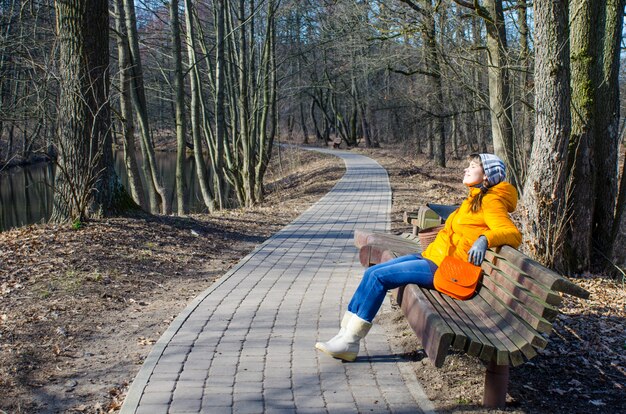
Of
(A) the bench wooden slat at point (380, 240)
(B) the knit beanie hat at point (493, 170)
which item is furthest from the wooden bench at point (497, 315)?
(A) the bench wooden slat at point (380, 240)

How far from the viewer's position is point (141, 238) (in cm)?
892

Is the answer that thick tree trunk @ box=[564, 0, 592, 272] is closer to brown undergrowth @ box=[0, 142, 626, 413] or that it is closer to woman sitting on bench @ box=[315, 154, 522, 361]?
brown undergrowth @ box=[0, 142, 626, 413]

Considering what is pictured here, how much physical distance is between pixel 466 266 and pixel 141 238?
563 centimetres

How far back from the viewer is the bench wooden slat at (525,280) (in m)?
3.51

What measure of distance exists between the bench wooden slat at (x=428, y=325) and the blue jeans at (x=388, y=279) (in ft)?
0.26

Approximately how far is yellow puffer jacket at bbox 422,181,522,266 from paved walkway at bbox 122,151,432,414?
2.91ft

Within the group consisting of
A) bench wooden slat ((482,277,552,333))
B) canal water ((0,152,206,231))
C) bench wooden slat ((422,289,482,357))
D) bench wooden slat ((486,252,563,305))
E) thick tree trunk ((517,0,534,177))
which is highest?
thick tree trunk ((517,0,534,177))

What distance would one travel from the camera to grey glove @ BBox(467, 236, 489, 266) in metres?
4.23

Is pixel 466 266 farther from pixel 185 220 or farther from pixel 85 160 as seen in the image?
pixel 185 220

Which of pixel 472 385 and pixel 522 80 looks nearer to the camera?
pixel 472 385

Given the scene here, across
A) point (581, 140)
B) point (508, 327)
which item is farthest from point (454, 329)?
point (581, 140)

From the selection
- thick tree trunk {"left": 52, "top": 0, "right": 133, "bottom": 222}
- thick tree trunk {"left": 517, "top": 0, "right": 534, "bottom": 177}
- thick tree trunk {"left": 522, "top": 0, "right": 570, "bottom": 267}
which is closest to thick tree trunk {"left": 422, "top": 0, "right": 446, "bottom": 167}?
thick tree trunk {"left": 517, "top": 0, "right": 534, "bottom": 177}

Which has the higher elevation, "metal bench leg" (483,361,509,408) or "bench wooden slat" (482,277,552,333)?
"bench wooden slat" (482,277,552,333)

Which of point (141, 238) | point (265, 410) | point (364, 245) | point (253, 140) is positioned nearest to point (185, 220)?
point (141, 238)
